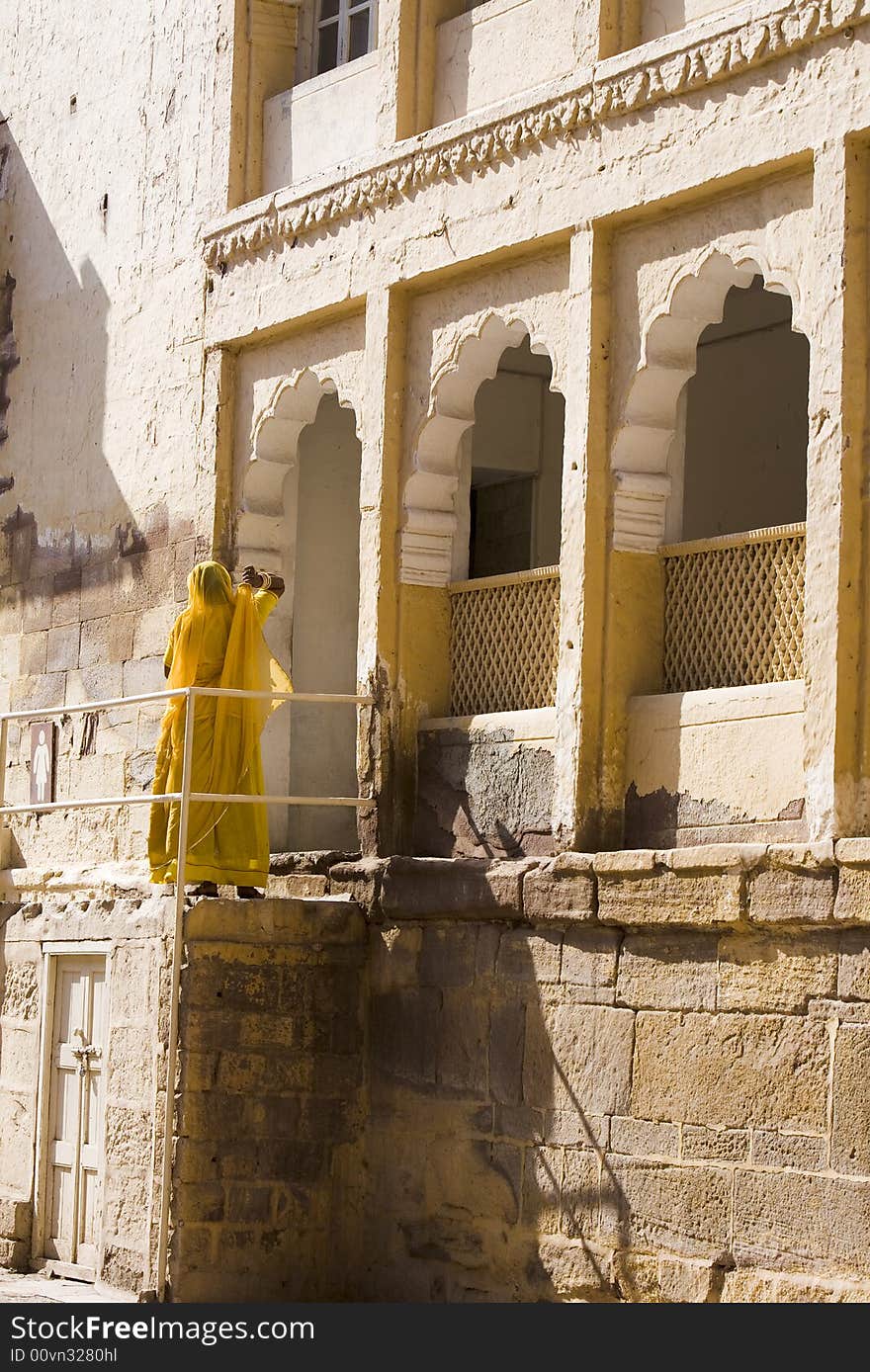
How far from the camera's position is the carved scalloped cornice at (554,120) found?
8.63 m

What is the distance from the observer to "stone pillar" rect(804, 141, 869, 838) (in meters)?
8.14

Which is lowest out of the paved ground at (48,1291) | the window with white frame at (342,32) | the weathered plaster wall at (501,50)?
the paved ground at (48,1291)

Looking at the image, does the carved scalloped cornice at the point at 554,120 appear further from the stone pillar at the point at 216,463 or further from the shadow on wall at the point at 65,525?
the shadow on wall at the point at 65,525

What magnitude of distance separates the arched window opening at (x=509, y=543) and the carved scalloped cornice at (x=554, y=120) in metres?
1.28

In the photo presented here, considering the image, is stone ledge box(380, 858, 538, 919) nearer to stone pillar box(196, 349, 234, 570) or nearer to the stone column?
stone pillar box(196, 349, 234, 570)

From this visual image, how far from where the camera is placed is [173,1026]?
9422mm

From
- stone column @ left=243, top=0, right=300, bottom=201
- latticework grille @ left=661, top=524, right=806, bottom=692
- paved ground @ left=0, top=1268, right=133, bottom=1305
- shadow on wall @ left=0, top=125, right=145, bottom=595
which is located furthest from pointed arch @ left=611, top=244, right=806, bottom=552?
paved ground @ left=0, top=1268, right=133, bottom=1305

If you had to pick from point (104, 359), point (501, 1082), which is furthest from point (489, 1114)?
point (104, 359)

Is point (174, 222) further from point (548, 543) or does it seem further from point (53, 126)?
point (548, 543)

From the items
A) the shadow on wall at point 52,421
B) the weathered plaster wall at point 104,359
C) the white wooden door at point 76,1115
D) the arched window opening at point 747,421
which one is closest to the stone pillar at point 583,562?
the arched window opening at point 747,421

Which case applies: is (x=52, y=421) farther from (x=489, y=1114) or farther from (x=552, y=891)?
(x=489, y=1114)

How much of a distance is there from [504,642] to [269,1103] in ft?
7.55

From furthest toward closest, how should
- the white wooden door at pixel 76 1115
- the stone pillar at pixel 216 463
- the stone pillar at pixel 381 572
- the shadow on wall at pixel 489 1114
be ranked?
the stone pillar at pixel 216 463
the stone pillar at pixel 381 572
the white wooden door at pixel 76 1115
the shadow on wall at pixel 489 1114

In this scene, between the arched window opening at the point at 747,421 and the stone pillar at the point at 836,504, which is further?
the arched window opening at the point at 747,421
